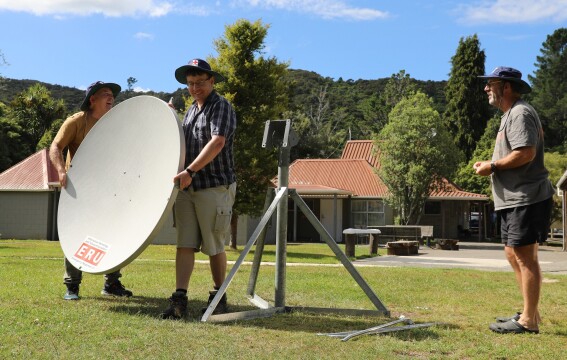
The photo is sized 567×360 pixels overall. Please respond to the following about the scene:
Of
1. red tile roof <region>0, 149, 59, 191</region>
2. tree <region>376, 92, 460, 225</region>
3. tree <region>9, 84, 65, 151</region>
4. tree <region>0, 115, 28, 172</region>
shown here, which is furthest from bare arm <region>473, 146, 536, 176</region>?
tree <region>9, 84, 65, 151</region>

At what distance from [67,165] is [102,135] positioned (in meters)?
0.85

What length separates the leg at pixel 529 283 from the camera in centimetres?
470

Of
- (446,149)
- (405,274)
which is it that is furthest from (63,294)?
(446,149)

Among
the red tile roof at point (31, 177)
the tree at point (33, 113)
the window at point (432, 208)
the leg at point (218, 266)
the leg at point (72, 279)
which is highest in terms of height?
the tree at point (33, 113)

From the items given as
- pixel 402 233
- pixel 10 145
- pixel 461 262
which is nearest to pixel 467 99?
pixel 402 233

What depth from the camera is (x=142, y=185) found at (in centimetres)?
501

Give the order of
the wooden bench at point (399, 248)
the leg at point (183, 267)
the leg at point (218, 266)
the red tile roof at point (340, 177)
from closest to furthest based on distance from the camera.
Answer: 1. the leg at point (183, 267)
2. the leg at point (218, 266)
3. the wooden bench at point (399, 248)
4. the red tile roof at point (340, 177)

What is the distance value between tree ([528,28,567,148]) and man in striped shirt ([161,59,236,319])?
61.4m

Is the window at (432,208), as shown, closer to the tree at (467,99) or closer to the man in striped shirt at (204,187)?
the tree at (467,99)

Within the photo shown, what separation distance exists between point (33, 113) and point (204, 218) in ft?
154

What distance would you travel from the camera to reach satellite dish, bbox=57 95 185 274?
189 inches

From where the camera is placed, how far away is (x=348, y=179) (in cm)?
3188

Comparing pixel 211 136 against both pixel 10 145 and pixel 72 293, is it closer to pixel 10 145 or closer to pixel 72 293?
pixel 72 293

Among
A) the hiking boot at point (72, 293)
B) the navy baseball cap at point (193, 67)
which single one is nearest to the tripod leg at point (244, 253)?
→ the navy baseball cap at point (193, 67)
